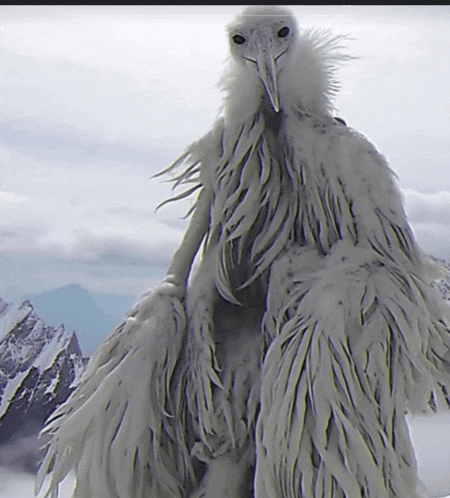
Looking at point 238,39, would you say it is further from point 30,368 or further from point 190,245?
point 30,368

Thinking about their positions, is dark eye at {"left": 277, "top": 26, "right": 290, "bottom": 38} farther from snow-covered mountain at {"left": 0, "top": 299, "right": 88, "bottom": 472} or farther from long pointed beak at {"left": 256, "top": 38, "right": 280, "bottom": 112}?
snow-covered mountain at {"left": 0, "top": 299, "right": 88, "bottom": 472}

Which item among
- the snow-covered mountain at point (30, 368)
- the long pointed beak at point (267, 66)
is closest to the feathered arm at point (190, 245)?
the long pointed beak at point (267, 66)

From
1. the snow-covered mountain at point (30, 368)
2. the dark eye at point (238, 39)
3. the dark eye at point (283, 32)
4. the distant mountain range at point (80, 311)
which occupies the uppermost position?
the dark eye at point (283, 32)

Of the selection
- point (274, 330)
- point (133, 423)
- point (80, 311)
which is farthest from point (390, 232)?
point (80, 311)

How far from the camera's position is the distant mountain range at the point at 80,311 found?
0.92 metres

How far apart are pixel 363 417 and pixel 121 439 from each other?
0.22 metres

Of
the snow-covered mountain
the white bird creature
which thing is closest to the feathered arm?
the white bird creature

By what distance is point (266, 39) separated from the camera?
24.7 inches

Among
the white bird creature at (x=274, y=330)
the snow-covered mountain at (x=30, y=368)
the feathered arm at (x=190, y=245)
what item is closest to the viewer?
the white bird creature at (x=274, y=330)

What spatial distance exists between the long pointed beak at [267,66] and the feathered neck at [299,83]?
0.09ft

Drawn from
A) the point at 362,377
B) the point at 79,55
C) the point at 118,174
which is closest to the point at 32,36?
the point at 79,55

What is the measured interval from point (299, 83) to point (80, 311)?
17.7 inches

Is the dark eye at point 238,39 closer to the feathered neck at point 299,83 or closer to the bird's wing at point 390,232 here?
the feathered neck at point 299,83

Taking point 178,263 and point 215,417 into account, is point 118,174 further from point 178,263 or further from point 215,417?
point 215,417
